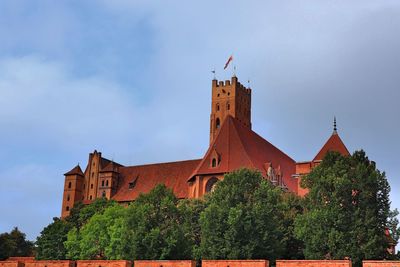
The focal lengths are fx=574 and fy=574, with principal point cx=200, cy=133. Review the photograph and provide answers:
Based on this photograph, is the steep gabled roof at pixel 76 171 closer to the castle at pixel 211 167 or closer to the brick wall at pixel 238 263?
the castle at pixel 211 167

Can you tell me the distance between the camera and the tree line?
34.5m

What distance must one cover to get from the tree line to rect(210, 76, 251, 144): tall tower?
133ft

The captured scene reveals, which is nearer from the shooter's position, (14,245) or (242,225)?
(242,225)

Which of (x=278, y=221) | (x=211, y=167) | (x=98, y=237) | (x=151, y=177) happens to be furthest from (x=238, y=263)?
(x=151, y=177)

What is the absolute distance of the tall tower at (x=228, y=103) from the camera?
3204 inches

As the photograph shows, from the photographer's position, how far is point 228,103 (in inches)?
3238

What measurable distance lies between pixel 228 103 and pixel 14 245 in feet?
115

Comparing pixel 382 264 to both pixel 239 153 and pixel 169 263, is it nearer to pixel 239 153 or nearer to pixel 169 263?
pixel 169 263

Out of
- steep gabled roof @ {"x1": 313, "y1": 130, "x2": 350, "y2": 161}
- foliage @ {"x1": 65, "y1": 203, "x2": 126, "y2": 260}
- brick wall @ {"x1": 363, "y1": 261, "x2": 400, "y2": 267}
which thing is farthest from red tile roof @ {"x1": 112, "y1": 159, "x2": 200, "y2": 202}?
brick wall @ {"x1": 363, "y1": 261, "x2": 400, "y2": 267}

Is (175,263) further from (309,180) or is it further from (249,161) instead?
(249,161)

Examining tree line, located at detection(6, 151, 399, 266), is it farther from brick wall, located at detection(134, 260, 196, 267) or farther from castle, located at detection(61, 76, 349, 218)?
castle, located at detection(61, 76, 349, 218)

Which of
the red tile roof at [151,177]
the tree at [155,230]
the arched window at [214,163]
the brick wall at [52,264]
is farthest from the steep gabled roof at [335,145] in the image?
the brick wall at [52,264]

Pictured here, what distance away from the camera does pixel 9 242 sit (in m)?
72.6

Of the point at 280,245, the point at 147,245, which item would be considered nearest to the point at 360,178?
the point at 280,245
